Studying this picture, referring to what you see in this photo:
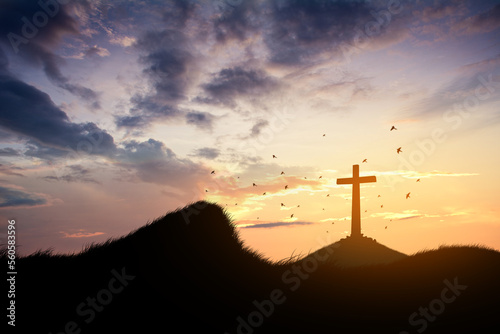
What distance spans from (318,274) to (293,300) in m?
0.83

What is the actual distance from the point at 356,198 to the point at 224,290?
17.3 m

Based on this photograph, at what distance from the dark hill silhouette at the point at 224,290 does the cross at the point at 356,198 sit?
13.8m

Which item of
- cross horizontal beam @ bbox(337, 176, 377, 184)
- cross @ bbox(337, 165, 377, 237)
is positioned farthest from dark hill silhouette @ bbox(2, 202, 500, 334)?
cross horizontal beam @ bbox(337, 176, 377, 184)

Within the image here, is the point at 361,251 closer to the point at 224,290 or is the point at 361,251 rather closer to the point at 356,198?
the point at 356,198

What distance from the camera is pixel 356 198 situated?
21.2 m

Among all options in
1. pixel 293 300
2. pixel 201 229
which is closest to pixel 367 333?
pixel 293 300

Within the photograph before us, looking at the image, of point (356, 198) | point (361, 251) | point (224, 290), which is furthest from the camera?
point (356, 198)

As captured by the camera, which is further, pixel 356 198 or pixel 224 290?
pixel 356 198

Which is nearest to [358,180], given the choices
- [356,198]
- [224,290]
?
[356,198]

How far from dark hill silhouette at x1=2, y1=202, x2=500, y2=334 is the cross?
13847 millimetres

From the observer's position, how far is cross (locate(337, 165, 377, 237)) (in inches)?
820

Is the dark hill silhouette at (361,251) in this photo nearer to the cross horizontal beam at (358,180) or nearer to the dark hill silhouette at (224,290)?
the cross horizontal beam at (358,180)

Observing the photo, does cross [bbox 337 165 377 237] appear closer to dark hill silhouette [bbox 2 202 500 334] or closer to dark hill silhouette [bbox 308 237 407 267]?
dark hill silhouette [bbox 308 237 407 267]

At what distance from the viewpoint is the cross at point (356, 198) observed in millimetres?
20828
